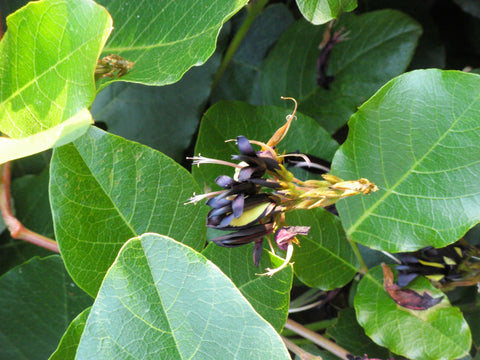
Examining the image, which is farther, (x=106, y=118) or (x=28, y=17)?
(x=106, y=118)

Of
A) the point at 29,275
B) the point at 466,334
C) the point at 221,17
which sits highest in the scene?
the point at 221,17

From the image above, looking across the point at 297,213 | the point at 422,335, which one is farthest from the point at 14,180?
the point at 422,335

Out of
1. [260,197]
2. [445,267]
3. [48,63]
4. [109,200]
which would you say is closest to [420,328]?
[445,267]

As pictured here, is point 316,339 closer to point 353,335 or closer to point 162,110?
point 353,335

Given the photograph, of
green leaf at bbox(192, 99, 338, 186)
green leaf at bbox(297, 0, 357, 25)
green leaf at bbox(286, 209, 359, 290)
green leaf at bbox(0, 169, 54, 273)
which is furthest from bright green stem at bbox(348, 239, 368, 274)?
green leaf at bbox(0, 169, 54, 273)

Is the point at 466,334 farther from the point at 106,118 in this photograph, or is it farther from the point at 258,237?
the point at 106,118

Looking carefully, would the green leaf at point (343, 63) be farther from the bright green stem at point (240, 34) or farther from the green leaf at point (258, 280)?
the green leaf at point (258, 280)
